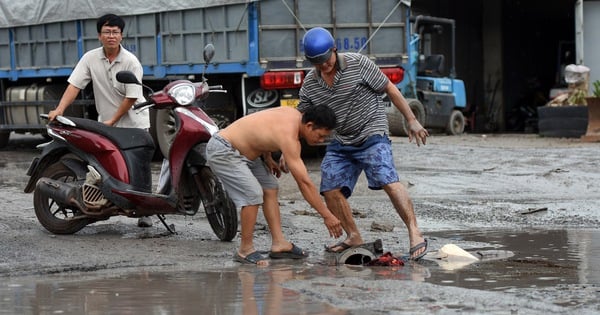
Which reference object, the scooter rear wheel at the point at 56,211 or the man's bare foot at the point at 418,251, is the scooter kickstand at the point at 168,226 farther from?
the man's bare foot at the point at 418,251

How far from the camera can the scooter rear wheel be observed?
8.82 meters

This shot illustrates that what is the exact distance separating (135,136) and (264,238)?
129 cm

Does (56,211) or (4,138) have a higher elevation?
(4,138)

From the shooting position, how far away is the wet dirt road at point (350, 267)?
19.5 feet

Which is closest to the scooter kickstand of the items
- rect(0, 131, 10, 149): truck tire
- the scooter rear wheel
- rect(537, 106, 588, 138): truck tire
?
the scooter rear wheel

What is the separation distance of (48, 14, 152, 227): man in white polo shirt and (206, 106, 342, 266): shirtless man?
1426 millimetres

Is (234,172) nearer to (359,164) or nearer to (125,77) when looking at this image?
(359,164)

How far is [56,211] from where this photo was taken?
895 cm

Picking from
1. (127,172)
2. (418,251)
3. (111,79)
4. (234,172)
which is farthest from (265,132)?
(111,79)

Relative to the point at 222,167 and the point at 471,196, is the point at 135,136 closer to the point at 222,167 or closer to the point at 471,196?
the point at 222,167

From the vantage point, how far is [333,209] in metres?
8.16

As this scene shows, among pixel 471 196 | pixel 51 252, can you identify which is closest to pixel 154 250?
pixel 51 252

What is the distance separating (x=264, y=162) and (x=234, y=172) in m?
0.44

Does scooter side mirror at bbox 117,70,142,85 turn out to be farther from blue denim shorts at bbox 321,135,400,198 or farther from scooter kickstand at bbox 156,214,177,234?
blue denim shorts at bbox 321,135,400,198
